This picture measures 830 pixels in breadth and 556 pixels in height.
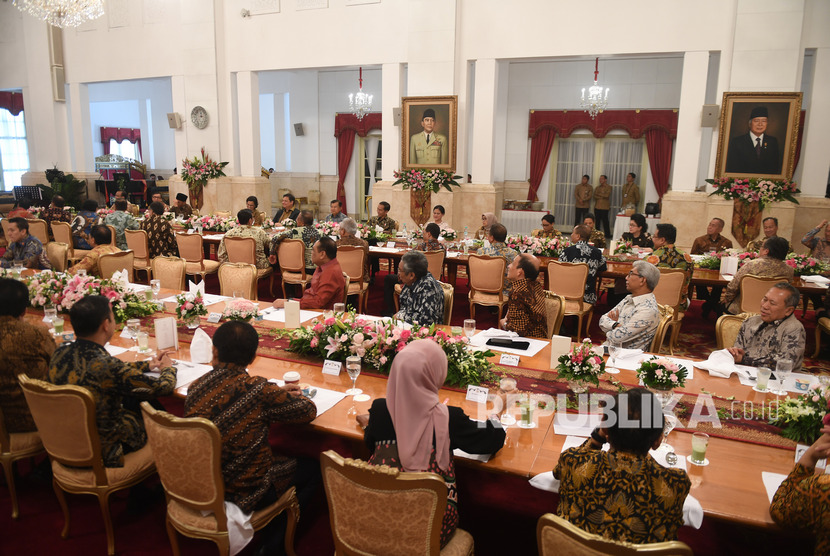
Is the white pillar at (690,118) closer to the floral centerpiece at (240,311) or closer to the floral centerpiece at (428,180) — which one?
the floral centerpiece at (428,180)

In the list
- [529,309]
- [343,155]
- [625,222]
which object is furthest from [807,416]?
[343,155]

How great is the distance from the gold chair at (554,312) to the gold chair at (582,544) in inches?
108

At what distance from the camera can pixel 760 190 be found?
9375 millimetres

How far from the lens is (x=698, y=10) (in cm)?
957

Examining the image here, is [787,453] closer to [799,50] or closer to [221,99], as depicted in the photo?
[799,50]

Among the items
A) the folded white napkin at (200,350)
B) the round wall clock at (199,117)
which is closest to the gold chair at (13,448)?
the folded white napkin at (200,350)

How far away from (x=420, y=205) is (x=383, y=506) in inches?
380

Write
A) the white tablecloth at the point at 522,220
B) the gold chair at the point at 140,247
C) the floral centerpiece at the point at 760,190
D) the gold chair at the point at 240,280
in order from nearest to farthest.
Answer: the gold chair at the point at 240,280, the gold chair at the point at 140,247, the floral centerpiece at the point at 760,190, the white tablecloth at the point at 522,220

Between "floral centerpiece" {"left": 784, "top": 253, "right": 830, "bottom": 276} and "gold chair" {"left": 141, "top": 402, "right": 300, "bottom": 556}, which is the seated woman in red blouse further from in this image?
"floral centerpiece" {"left": 784, "top": 253, "right": 830, "bottom": 276}

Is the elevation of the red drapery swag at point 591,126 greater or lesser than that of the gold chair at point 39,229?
greater

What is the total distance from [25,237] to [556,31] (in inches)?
350

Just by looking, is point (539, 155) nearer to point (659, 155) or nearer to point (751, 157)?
point (659, 155)

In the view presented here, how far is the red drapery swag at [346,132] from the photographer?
650 inches

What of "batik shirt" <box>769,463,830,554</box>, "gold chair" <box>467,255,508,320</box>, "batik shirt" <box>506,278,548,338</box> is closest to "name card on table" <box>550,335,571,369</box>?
"batik shirt" <box>506,278,548,338</box>
